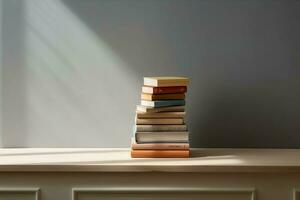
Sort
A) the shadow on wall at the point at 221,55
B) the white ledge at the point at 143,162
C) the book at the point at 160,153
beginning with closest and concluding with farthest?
1. the white ledge at the point at 143,162
2. the book at the point at 160,153
3. the shadow on wall at the point at 221,55

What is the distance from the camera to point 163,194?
210 cm

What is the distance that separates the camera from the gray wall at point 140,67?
97.1 inches

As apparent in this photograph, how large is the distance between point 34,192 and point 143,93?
571 millimetres

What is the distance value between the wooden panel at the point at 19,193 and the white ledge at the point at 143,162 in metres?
0.08

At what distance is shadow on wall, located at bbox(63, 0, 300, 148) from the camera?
2.46 metres

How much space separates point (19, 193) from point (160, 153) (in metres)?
0.55

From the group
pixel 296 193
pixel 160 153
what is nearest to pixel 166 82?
pixel 160 153

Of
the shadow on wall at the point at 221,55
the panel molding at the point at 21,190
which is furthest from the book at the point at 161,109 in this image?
the panel molding at the point at 21,190

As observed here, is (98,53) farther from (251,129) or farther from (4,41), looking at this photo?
(251,129)

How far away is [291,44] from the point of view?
2467 mm

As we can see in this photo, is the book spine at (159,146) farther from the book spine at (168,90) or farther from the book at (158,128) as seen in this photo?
the book spine at (168,90)

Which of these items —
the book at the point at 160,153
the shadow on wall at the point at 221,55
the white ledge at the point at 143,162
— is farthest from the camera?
the shadow on wall at the point at 221,55

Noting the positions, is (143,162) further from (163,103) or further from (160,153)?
(163,103)

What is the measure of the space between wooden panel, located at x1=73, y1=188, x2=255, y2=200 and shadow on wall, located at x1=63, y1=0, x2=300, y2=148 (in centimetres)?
43
